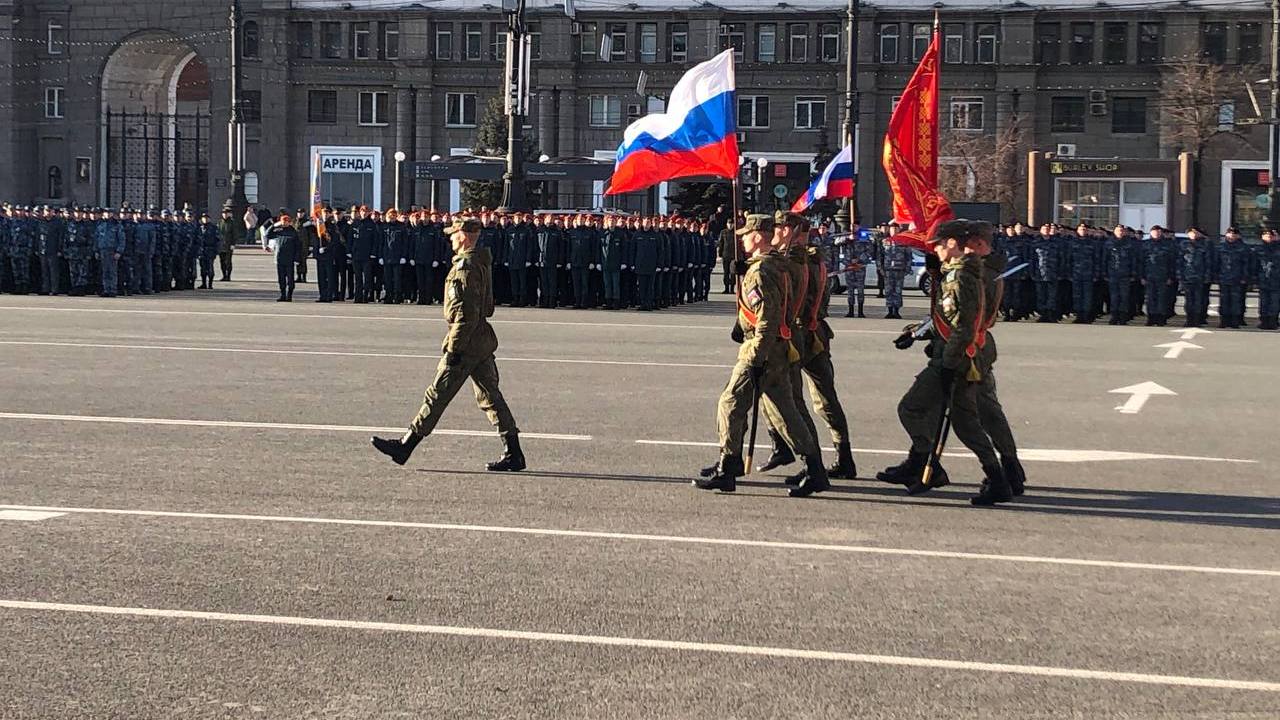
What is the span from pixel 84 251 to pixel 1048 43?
4553 centimetres

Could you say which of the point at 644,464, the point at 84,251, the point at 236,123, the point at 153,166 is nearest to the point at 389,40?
the point at 153,166

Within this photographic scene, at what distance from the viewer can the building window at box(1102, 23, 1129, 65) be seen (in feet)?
224

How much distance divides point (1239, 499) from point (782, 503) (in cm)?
285

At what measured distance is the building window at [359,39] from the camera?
7175 centimetres

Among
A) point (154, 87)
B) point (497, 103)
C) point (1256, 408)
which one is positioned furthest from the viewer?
point (154, 87)

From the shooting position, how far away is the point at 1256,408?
16.4 m

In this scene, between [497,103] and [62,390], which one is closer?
[62,390]

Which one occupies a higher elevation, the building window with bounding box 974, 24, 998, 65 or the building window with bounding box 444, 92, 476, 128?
the building window with bounding box 974, 24, 998, 65

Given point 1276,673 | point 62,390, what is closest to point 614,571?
point 1276,673

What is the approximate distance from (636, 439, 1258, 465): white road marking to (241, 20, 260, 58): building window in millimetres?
61843

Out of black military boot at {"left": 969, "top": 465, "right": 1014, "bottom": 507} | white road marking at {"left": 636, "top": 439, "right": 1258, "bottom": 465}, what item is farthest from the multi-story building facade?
black military boot at {"left": 969, "top": 465, "right": 1014, "bottom": 507}

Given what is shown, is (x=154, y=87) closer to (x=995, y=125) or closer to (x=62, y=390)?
(x=995, y=125)

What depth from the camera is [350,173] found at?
2827 inches

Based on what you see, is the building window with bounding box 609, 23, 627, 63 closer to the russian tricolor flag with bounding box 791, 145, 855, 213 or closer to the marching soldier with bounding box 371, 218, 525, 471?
the russian tricolor flag with bounding box 791, 145, 855, 213
